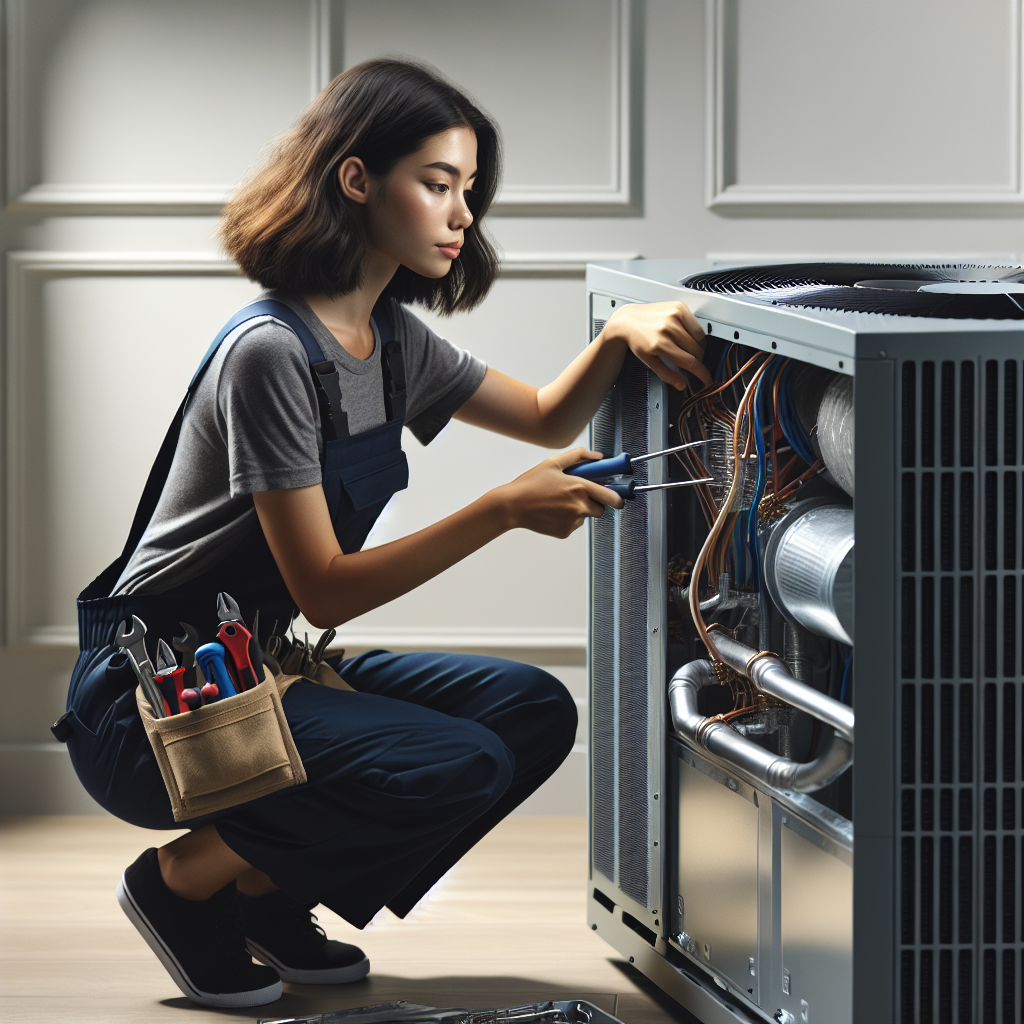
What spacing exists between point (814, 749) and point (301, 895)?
1.90 ft

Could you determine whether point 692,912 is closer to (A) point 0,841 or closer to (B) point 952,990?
(B) point 952,990

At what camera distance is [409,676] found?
1.71 meters

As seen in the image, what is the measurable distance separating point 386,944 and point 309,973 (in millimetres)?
171

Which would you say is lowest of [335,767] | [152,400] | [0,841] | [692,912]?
[0,841]

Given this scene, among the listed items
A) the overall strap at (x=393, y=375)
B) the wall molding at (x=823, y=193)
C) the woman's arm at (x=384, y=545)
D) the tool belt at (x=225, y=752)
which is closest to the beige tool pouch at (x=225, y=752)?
the tool belt at (x=225, y=752)

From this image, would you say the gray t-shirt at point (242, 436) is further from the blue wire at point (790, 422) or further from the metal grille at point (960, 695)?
the metal grille at point (960, 695)

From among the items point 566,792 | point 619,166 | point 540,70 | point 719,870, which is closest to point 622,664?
point 719,870

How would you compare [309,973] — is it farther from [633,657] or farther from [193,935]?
[633,657]

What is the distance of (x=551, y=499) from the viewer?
1.40 meters

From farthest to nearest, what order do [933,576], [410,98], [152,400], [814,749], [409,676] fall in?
[152,400], [409,676], [410,98], [814,749], [933,576]

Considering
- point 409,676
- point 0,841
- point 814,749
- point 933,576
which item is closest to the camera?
point 933,576

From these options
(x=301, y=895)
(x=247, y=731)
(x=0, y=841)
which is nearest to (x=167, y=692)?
(x=247, y=731)

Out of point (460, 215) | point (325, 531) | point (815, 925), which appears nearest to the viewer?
point (815, 925)

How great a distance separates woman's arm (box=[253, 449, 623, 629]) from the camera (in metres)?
1.41
